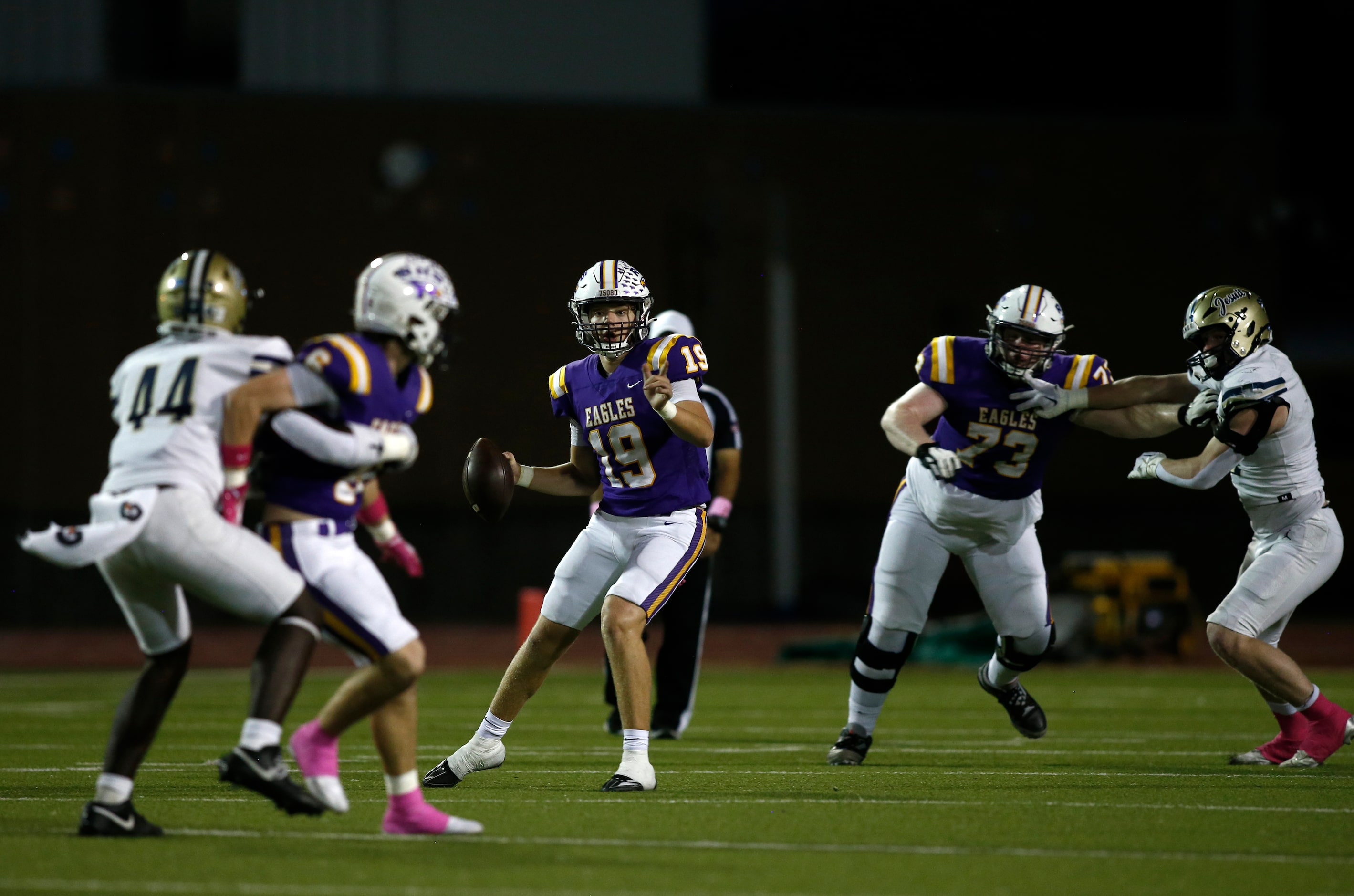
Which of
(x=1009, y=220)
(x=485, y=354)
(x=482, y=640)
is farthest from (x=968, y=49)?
(x=482, y=640)

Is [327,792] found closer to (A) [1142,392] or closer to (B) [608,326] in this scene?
(B) [608,326]

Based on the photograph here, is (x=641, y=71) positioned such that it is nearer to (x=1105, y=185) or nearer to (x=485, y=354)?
(x=485, y=354)

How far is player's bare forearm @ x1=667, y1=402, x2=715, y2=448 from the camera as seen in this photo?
5902 mm

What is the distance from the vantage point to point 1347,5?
2148cm

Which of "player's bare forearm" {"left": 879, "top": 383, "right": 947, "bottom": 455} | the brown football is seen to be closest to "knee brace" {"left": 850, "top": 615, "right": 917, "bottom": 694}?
"player's bare forearm" {"left": 879, "top": 383, "right": 947, "bottom": 455}

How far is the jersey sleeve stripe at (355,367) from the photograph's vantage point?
474 centimetres

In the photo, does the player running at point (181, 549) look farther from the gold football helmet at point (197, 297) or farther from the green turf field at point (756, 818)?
the green turf field at point (756, 818)

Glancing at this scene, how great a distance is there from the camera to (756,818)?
512 centimetres

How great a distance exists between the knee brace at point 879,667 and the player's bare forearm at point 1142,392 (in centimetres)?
117

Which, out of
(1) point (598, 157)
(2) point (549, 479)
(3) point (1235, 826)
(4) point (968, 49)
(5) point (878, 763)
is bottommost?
(5) point (878, 763)

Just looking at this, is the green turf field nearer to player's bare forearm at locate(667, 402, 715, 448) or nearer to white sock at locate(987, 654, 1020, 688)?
white sock at locate(987, 654, 1020, 688)

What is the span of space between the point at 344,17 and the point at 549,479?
44.7 ft

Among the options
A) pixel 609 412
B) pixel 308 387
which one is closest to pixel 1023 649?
pixel 609 412

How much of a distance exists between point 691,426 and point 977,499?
1431mm
